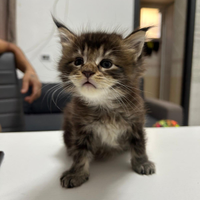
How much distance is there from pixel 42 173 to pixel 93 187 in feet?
0.55

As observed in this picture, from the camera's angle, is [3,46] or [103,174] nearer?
[103,174]

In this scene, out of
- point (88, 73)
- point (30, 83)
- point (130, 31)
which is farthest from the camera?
point (30, 83)

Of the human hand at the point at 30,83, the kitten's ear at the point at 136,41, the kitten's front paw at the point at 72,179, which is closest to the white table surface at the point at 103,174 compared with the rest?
the kitten's front paw at the point at 72,179

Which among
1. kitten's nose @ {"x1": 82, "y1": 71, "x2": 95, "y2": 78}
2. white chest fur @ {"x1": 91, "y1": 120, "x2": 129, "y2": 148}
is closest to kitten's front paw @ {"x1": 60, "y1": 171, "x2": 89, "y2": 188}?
white chest fur @ {"x1": 91, "y1": 120, "x2": 129, "y2": 148}

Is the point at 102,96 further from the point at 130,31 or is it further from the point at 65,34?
the point at 130,31

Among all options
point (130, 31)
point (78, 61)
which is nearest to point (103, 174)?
point (78, 61)

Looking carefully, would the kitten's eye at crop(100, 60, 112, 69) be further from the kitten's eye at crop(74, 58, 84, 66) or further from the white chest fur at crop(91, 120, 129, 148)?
the white chest fur at crop(91, 120, 129, 148)

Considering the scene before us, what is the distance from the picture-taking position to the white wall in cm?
137

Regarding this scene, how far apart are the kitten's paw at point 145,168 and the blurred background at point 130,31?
0.36 metres

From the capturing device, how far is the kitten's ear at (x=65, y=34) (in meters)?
0.56

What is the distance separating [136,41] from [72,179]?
41 centimetres

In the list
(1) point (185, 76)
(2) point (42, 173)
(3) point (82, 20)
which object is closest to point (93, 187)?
(2) point (42, 173)

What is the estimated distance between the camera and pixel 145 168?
0.58 metres

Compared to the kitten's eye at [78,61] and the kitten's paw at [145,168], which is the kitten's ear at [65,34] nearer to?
the kitten's eye at [78,61]
